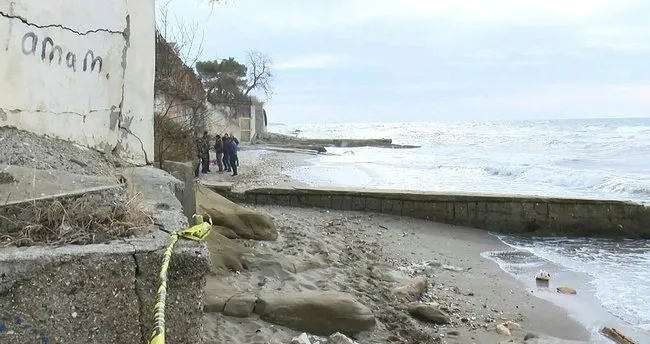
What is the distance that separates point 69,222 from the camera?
2.67 metres

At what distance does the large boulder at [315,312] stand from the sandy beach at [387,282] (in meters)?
0.11

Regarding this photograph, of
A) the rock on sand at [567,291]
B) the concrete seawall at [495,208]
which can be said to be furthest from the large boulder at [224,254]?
the concrete seawall at [495,208]

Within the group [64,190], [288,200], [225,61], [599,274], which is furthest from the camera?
[225,61]

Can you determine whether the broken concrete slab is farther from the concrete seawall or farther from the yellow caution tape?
the concrete seawall

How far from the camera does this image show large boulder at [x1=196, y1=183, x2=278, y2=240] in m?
7.54

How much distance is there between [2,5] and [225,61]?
5237 centimetres

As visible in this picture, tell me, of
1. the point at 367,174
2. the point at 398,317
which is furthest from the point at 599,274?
the point at 367,174

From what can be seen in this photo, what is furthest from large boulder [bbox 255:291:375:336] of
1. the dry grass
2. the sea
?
the sea

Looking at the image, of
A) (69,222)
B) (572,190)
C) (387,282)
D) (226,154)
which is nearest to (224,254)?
(387,282)

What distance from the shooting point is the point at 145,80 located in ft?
18.8

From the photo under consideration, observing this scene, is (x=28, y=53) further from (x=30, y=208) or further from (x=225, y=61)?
(x=225, y=61)

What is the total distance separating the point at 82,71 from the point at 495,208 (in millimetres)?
10816

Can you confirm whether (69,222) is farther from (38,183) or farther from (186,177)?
(186,177)

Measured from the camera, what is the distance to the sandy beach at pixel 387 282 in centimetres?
543
